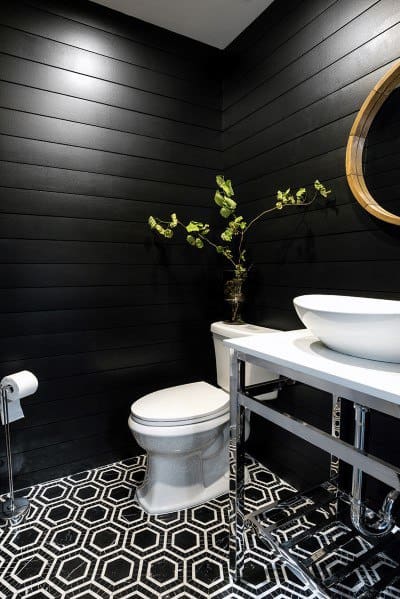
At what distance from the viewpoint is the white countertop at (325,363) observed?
77 cm

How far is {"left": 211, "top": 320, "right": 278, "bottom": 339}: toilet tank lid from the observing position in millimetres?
1784

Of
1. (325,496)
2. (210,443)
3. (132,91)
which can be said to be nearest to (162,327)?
(210,443)

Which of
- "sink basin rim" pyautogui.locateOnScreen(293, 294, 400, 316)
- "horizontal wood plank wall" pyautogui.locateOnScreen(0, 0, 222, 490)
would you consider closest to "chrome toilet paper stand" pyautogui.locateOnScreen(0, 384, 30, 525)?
"horizontal wood plank wall" pyautogui.locateOnScreen(0, 0, 222, 490)

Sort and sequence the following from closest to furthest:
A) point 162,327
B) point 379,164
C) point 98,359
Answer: point 379,164, point 98,359, point 162,327

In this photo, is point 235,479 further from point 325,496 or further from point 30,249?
point 30,249

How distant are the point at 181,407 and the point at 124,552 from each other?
1.92 ft

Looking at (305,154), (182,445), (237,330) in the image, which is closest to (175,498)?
(182,445)

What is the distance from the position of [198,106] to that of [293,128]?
70 cm

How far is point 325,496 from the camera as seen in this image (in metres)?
1.39

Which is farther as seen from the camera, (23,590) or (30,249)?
(30,249)

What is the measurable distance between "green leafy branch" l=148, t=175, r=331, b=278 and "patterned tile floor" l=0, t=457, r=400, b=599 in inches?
48.8

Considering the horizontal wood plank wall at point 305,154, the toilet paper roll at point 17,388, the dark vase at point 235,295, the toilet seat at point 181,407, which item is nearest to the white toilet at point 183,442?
the toilet seat at point 181,407

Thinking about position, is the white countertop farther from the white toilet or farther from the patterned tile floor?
the patterned tile floor

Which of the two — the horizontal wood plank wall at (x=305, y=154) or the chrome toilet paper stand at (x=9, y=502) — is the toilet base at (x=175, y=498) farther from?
the chrome toilet paper stand at (x=9, y=502)
